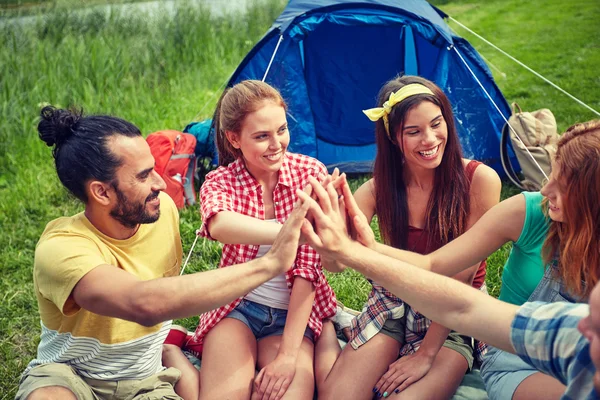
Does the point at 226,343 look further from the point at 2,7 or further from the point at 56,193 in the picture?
the point at 2,7

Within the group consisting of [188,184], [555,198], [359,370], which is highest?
[555,198]

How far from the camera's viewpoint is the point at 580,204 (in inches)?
75.6

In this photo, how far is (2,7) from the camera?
827 cm

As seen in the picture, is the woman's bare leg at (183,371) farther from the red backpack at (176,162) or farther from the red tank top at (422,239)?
the red backpack at (176,162)

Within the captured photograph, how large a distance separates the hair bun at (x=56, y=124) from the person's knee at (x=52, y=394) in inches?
31.3

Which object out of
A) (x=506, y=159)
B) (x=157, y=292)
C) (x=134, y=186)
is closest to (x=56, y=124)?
(x=134, y=186)

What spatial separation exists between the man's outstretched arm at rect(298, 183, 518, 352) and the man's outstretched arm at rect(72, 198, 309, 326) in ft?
0.90

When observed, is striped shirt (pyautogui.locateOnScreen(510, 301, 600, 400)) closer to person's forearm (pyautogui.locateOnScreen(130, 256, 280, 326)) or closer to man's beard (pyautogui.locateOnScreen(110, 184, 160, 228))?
person's forearm (pyautogui.locateOnScreen(130, 256, 280, 326))

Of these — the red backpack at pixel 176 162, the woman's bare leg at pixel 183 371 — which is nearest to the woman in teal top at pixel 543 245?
the woman's bare leg at pixel 183 371

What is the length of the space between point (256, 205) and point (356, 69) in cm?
236

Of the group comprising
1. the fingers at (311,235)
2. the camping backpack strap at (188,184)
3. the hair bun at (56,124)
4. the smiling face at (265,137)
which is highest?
the hair bun at (56,124)

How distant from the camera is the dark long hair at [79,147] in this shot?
6.84 feet

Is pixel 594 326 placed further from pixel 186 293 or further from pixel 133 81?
pixel 133 81

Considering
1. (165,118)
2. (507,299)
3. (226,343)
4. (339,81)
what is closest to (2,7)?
(165,118)
